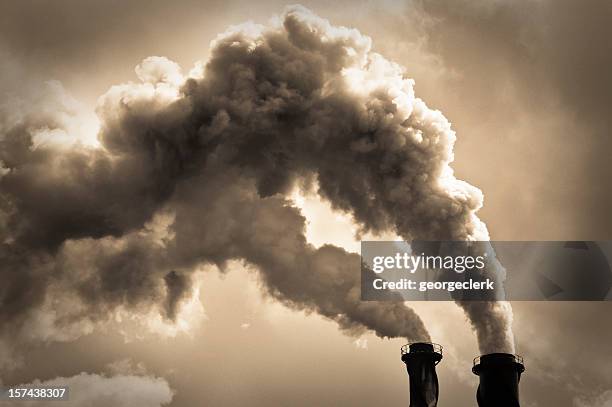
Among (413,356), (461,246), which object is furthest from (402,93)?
(413,356)

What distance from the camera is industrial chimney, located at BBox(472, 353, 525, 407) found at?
4134 centimetres

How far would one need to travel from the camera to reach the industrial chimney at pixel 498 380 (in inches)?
1628

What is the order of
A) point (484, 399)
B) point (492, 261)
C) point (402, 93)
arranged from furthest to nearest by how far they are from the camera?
1. point (402, 93)
2. point (492, 261)
3. point (484, 399)

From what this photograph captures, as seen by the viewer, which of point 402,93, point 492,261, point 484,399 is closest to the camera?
point 484,399

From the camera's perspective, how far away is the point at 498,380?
137 feet

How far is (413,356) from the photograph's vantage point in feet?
143

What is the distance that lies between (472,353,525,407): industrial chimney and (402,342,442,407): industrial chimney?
212cm

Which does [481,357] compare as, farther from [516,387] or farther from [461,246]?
[461,246]

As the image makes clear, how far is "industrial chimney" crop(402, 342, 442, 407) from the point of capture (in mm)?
42562

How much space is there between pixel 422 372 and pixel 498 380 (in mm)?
3695

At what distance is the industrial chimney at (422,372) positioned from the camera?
42.6 m

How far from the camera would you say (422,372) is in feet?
141

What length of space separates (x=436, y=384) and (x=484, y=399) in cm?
265

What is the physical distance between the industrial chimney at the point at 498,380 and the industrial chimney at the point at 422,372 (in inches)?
83.5
